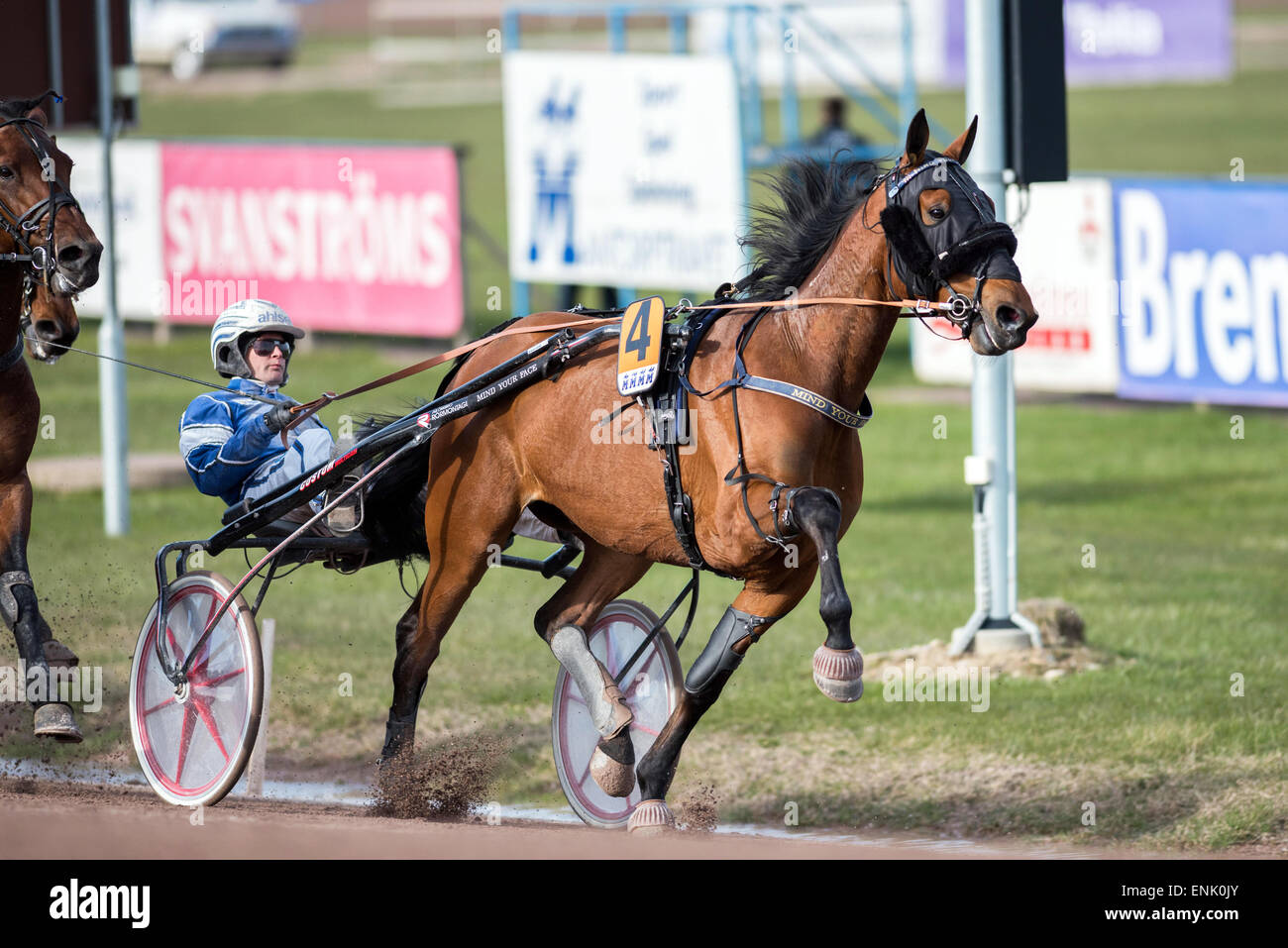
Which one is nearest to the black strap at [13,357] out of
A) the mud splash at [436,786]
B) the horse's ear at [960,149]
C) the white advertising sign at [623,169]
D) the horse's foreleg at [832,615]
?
the mud splash at [436,786]

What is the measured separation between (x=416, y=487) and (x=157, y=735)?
120 centimetres

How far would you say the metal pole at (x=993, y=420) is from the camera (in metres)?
8.19

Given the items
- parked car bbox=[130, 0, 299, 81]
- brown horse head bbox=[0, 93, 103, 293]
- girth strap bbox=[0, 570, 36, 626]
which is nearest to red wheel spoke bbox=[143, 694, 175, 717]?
girth strap bbox=[0, 570, 36, 626]

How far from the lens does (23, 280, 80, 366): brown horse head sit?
6.02 m

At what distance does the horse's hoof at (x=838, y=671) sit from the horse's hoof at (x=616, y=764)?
984 mm

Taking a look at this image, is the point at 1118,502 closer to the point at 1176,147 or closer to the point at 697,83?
the point at 697,83

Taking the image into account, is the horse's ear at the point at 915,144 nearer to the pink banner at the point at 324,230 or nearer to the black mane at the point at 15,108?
the black mane at the point at 15,108

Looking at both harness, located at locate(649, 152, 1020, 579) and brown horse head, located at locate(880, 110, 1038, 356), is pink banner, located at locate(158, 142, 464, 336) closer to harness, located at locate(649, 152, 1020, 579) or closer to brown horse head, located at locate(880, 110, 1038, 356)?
harness, located at locate(649, 152, 1020, 579)

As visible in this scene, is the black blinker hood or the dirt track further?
the black blinker hood

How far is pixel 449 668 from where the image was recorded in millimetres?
8672

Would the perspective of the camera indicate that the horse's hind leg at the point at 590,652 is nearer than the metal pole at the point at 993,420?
Yes

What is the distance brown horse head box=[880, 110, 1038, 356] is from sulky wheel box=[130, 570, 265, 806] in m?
2.40

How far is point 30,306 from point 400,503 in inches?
54.5
